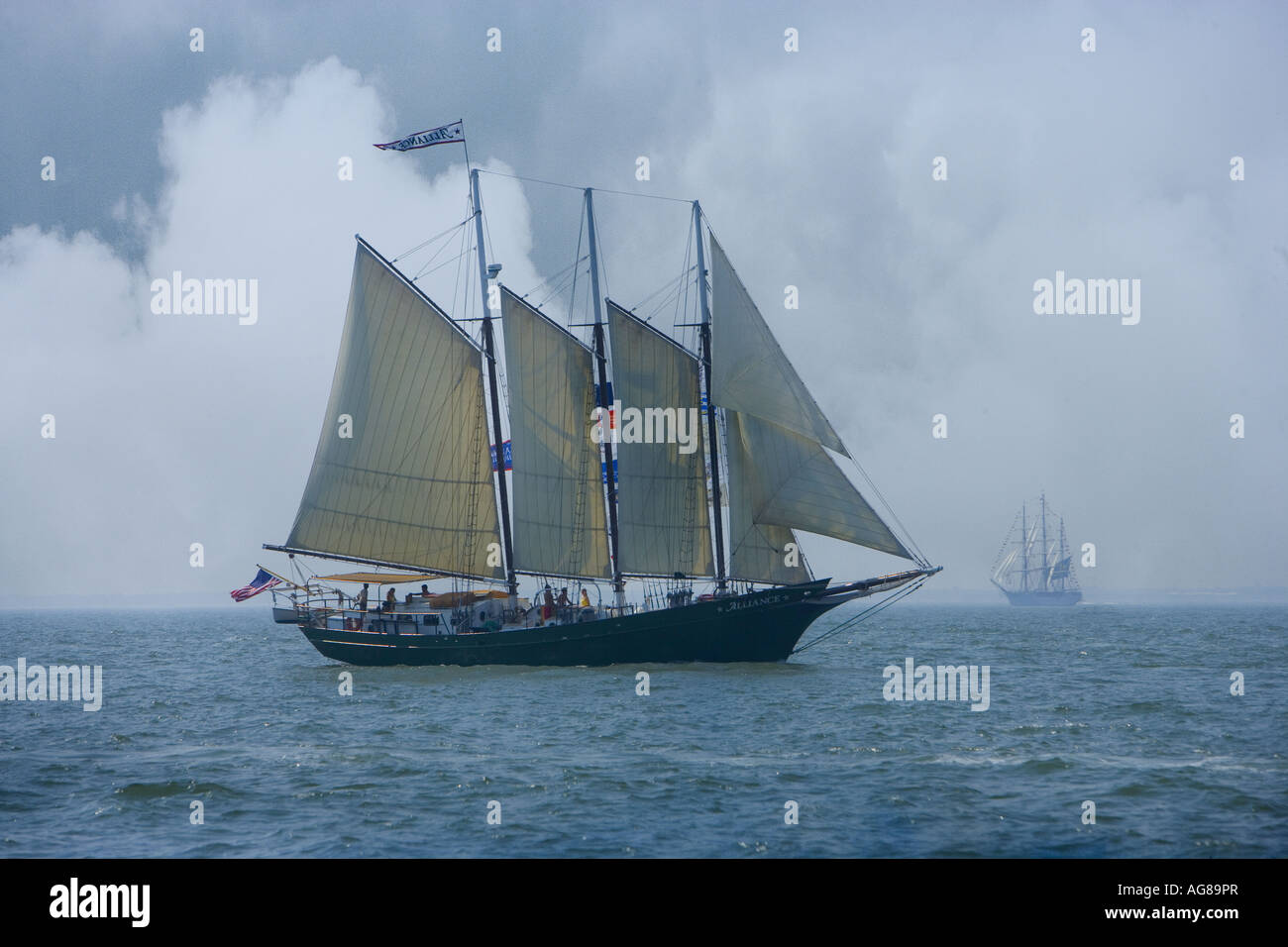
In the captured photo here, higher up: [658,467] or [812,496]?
[658,467]

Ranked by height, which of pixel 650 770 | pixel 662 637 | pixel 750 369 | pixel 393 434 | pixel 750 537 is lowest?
pixel 650 770

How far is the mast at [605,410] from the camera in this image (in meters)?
52.8

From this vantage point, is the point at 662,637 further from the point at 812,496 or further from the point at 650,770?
the point at 650,770

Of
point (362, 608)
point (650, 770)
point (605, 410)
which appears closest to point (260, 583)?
point (362, 608)

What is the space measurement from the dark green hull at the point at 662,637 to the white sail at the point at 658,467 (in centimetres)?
316

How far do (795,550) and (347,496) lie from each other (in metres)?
20.5

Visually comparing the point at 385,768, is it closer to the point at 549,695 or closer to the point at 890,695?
the point at 549,695

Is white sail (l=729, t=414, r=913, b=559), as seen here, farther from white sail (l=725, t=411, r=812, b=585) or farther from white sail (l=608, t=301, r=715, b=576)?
white sail (l=608, t=301, r=715, b=576)

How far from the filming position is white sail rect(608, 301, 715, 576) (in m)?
51.6

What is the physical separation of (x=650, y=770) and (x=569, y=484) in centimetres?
2817

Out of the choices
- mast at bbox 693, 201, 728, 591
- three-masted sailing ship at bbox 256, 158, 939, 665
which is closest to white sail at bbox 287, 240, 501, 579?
three-masted sailing ship at bbox 256, 158, 939, 665

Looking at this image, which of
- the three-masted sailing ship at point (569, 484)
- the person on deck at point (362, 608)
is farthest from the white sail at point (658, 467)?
the person on deck at point (362, 608)

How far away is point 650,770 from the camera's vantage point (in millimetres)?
25875
